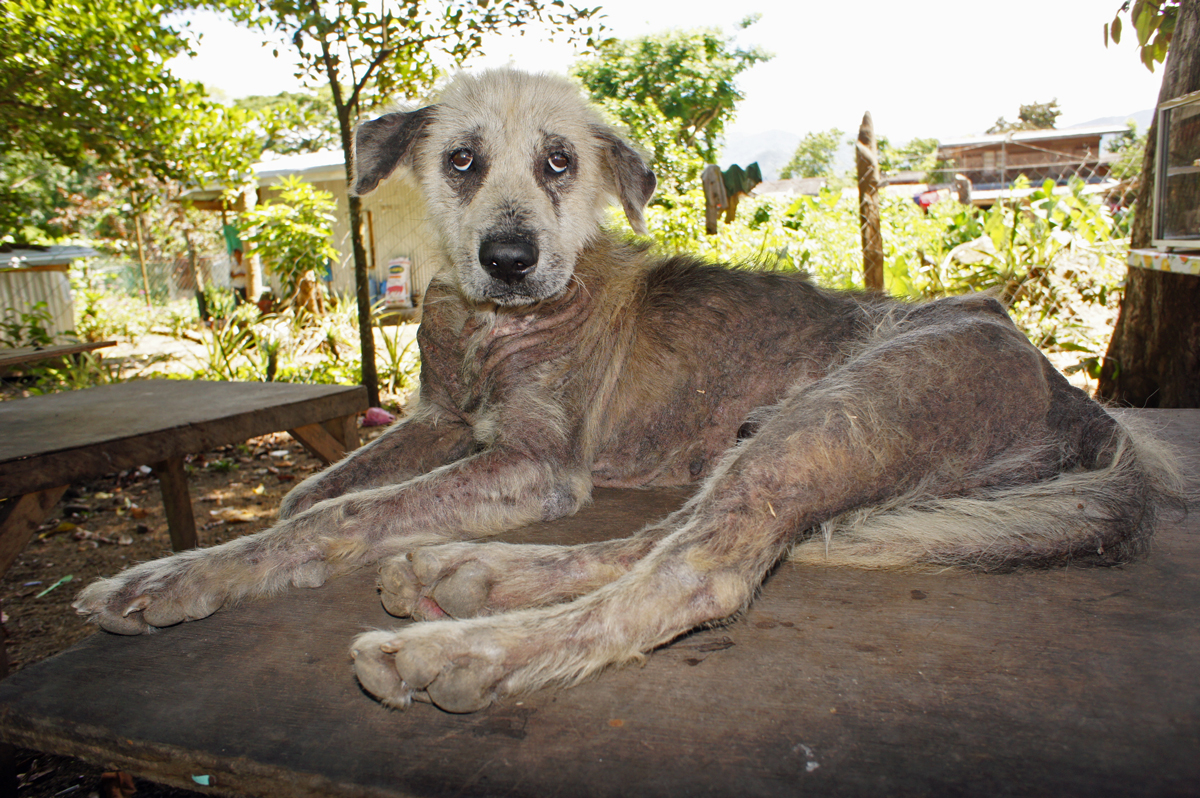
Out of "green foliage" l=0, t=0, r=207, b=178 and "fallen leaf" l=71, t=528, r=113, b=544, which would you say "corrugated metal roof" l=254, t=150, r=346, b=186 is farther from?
"fallen leaf" l=71, t=528, r=113, b=544

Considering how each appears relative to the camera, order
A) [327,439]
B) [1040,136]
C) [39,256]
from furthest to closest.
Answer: [1040,136], [39,256], [327,439]

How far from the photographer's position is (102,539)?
18.0ft

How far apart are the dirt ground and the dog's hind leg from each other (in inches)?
94.5

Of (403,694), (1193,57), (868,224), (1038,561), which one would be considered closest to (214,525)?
(403,694)

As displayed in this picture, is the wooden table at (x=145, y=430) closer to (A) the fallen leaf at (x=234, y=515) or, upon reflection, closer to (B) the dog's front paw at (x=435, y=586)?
(A) the fallen leaf at (x=234, y=515)

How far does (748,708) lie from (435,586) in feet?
2.53

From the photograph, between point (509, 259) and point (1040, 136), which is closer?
point (509, 259)

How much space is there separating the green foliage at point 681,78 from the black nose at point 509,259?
90.0 ft

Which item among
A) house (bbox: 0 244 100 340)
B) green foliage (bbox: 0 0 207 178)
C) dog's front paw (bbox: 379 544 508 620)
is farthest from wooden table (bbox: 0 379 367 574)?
house (bbox: 0 244 100 340)

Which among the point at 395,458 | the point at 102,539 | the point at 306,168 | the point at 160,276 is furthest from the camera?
the point at 160,276

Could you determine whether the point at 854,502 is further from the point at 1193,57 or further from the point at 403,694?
the point at 1193,57

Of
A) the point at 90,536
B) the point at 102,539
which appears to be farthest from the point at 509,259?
the point at 90,536

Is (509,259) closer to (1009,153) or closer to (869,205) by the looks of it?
(869,205)

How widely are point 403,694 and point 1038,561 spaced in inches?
61.8
